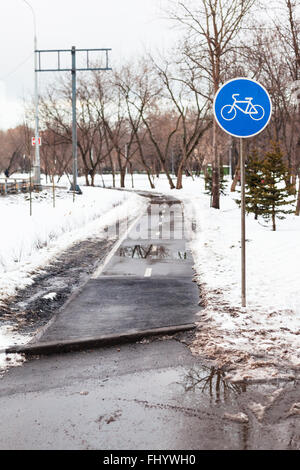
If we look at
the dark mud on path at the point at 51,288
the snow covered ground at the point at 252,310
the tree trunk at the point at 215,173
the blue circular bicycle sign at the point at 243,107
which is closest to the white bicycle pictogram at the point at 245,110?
the blue circular bicycle sign at the point at 243,107

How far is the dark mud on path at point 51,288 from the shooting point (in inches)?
280

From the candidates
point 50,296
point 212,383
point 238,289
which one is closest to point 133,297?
point 50,296

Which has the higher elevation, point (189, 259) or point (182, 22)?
point (182, 22)

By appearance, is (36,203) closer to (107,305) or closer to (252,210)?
(252,210)

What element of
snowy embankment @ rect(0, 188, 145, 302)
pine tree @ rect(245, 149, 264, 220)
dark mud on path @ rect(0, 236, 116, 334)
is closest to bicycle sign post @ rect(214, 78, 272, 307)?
dark mud on path @ rect(0, 236, 116, 334)

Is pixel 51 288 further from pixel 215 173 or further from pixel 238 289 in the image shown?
pixel 215 173

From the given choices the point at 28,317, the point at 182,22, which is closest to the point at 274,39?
the point at 182,22

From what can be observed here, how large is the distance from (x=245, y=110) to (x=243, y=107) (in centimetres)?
5

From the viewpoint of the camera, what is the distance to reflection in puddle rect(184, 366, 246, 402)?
15.0 ft

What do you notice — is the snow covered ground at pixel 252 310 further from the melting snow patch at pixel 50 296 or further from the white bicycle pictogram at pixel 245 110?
the white bicycle pictogram at pixel 245 110

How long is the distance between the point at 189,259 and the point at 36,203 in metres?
19.1

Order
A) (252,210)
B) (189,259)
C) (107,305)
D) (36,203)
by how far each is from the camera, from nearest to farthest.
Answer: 1. (107,305)
2. (189,259)
3. (252,210)
4. (36,203)

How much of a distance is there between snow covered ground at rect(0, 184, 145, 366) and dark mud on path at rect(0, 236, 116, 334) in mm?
199

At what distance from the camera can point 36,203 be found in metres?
29.5
